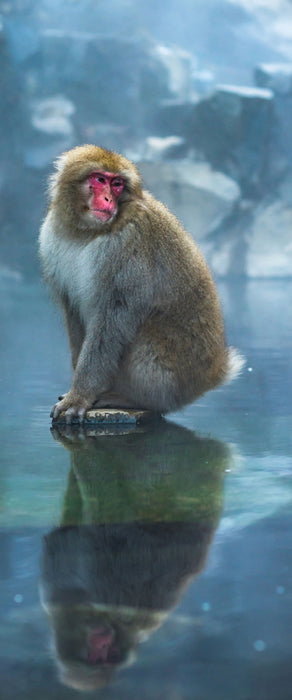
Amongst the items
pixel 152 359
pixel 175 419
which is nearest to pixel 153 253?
pixel 152 359

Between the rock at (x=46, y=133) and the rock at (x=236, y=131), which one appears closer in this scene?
the rock at (x=46, y=133)

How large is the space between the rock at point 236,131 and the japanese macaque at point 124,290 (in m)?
16.1

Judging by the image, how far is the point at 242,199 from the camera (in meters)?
19.1

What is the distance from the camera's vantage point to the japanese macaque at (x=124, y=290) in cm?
331

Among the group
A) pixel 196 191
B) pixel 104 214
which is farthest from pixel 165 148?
pixel 104 214

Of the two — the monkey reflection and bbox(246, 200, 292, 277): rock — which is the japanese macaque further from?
bbox(246, 200, 292, 277): rock

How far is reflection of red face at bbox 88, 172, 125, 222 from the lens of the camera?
3227mm

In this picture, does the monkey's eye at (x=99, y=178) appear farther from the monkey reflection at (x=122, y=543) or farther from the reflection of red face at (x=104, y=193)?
the monkey reflection at (x=122, y=543)

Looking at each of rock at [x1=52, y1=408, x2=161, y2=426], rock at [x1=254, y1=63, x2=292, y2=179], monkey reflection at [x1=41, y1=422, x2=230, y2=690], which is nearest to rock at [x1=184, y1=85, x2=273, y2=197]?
rock at [x1=254, y1=63, x2=292, y2=179]

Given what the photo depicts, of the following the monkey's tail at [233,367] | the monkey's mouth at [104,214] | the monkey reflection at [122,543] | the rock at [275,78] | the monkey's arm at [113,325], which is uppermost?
the rock at [275,78]

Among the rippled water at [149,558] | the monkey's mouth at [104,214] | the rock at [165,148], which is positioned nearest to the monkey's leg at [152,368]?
the rippled water at [149,558]

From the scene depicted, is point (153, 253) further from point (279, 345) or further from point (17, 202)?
point (17, 202)

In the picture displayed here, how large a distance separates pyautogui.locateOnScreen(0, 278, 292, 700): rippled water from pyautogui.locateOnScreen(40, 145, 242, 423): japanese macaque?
20 cm

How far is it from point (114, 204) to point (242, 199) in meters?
16.2
